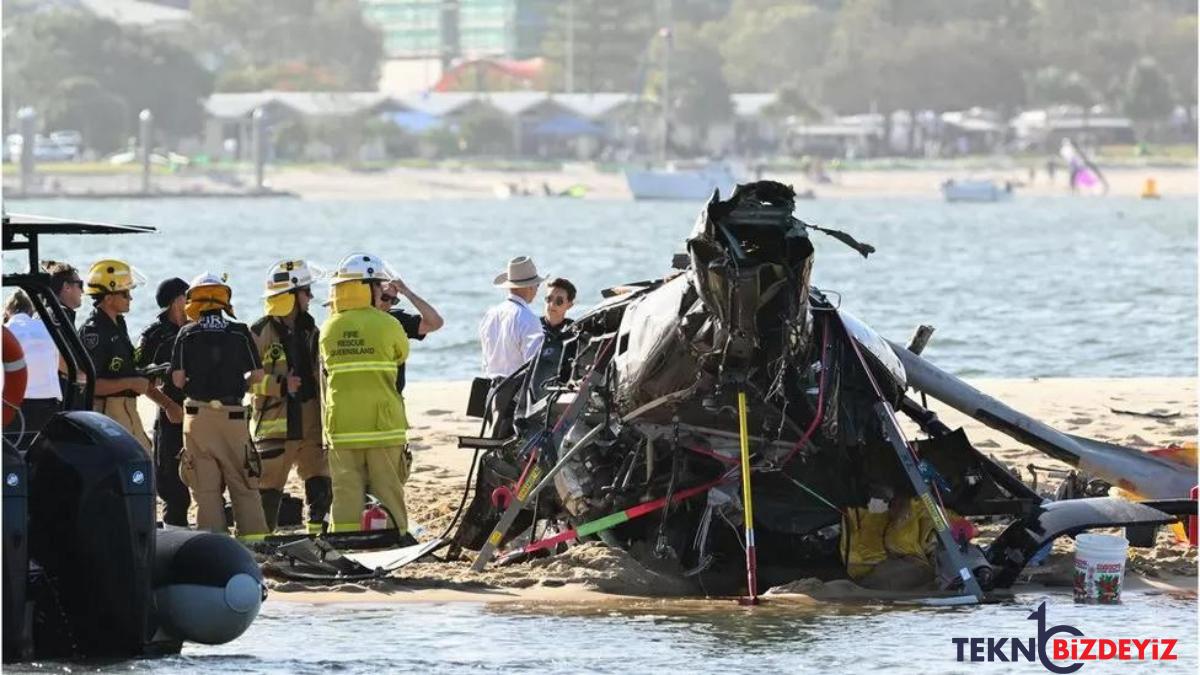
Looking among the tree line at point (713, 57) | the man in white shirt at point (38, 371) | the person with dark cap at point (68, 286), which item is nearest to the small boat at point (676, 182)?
the tree line at point (713, 57)

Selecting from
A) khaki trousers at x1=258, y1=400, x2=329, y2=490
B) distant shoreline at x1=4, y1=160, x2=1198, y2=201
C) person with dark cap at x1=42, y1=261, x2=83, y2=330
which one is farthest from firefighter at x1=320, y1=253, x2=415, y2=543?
distant shoreline at x1=4, y1=160, x2=1198, y2=201

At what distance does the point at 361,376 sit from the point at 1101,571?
4.14 meters

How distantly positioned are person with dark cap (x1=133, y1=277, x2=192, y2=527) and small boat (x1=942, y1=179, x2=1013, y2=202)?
125 meters

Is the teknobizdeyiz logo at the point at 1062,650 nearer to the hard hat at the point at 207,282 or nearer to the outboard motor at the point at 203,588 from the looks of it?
the outboard motor at the point at 203,588

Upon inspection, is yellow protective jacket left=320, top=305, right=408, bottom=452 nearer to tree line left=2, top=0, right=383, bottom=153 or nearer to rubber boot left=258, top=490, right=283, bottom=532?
rubber boot left=258, top=490, right=283, bottom=532

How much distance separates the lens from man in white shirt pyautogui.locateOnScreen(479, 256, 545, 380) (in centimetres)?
1739

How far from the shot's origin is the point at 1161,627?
538 inches

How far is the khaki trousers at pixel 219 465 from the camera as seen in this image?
1570cm

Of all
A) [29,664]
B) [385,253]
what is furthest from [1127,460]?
[385,253]

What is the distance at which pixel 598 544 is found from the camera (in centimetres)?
1547

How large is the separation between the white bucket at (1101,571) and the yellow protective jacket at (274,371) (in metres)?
4.78

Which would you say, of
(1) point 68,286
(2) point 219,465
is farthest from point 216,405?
(1) point 68,286

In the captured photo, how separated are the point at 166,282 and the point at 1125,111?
150 meters

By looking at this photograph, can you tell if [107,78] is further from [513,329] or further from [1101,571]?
[1101,571]
